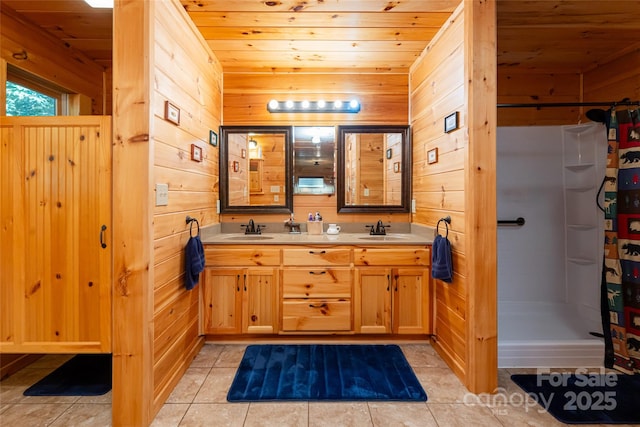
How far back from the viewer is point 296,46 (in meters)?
2.57

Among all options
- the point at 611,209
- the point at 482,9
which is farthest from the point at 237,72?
the point at 611,209

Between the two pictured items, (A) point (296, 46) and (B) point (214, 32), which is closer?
(B) point (214, 32)

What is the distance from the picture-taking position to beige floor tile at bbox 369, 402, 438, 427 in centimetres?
161

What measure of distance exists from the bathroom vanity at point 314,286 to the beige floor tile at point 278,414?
722 mm

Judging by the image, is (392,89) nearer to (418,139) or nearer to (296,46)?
(418,139)

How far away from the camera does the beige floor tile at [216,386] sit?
5.93 ft

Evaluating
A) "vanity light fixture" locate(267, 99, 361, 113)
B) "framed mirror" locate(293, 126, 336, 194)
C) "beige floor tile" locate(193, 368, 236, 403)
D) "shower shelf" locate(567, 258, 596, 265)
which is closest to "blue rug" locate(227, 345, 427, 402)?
"beige floor tile" locate(193, 368, 236, 403)

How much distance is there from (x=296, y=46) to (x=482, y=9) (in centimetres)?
138

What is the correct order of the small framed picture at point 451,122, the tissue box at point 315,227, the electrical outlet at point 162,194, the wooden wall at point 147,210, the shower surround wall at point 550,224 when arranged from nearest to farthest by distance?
the wooden wall at point 147,210 → the electrical outlet at point 162,194 → the small framed picture at point 451,122 → the shower surround wall at point 550,224 → the tissue box at point 315,227

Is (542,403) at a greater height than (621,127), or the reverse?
(621,127)

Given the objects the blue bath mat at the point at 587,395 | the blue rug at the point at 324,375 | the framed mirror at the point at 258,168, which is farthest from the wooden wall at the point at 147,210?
the blue bath mat at the point at 587,395

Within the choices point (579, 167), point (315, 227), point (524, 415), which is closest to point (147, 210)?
point (315, 227)

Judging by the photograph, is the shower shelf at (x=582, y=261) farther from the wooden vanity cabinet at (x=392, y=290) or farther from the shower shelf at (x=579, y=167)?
the wooden vanity cabinet at (x=392, y=290)

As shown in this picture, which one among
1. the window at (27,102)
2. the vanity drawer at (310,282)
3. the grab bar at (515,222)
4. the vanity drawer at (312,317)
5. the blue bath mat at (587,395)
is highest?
the window at (27,102)
